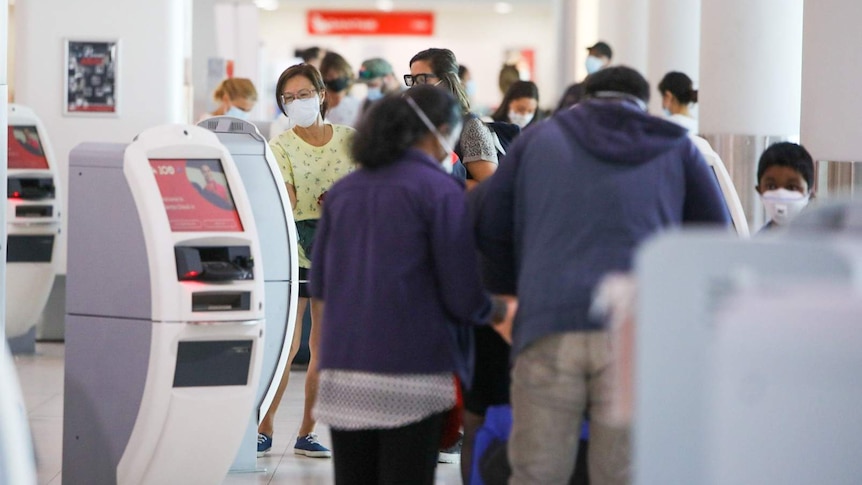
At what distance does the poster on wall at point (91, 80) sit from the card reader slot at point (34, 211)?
2.32 feet

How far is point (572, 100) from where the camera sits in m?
3.79

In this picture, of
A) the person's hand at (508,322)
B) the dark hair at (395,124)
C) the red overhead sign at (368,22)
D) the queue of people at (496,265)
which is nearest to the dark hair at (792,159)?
the queue of people at (496,265)

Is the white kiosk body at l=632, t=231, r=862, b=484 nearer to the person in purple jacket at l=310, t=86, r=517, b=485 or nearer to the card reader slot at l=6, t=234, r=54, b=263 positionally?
the person in purple jacket at l=310, t=86, r=517, b=485

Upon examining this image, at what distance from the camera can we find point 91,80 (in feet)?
25.8

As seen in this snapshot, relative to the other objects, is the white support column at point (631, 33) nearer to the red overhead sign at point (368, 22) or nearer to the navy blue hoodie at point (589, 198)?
the navy blue hoodie at point (589, 198)

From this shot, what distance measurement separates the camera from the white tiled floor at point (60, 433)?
5.02m

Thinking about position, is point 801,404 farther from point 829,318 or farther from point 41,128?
point 41,128

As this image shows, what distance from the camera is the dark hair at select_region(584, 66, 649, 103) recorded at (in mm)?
3059

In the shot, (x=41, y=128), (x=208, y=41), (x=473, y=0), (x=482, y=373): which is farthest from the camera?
(x=473, y=0)

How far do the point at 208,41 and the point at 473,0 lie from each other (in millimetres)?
7297

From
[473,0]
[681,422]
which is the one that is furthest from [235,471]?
[473,0]

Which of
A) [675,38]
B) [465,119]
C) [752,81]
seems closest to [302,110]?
[465,119]

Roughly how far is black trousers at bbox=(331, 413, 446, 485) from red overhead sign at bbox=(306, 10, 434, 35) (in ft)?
79.7

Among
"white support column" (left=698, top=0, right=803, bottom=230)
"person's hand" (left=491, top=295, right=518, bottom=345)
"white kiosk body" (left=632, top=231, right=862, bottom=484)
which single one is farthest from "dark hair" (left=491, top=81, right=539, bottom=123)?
"white kiosk body" (left=632, top=231, right=862, bottom=484)
